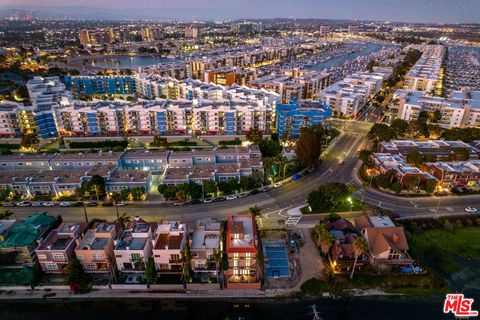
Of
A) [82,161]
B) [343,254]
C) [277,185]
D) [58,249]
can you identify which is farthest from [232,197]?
[82,161]

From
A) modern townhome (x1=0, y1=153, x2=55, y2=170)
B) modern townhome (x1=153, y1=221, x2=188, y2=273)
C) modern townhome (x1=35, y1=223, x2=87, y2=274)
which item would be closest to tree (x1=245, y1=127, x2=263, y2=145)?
modern townhome (x1=153, y1=221, x2=188, y2=273)

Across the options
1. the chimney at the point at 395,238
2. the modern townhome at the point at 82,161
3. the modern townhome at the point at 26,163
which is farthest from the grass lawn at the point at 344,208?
the modern townhome at the point at 26,163

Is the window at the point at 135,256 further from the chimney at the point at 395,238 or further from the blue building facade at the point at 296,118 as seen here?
the blue building facade at the point at 296,118

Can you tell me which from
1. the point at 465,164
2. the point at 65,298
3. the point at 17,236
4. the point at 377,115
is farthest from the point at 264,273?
the point at 377,115

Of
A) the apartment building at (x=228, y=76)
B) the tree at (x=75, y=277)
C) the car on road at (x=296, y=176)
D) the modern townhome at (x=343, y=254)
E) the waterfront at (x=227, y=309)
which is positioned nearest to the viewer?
the waterfront at (x=227, y=309)

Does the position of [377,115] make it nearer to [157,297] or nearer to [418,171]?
[418,171]

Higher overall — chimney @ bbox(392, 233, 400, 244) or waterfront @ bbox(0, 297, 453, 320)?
chimney @ bbox(392, 233, 400, 244)

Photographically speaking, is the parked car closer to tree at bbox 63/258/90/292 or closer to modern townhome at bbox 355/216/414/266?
modern townhome at bbox 355/216/414/266

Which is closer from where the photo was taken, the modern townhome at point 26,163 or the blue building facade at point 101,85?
the modern townhome at point 26,163
